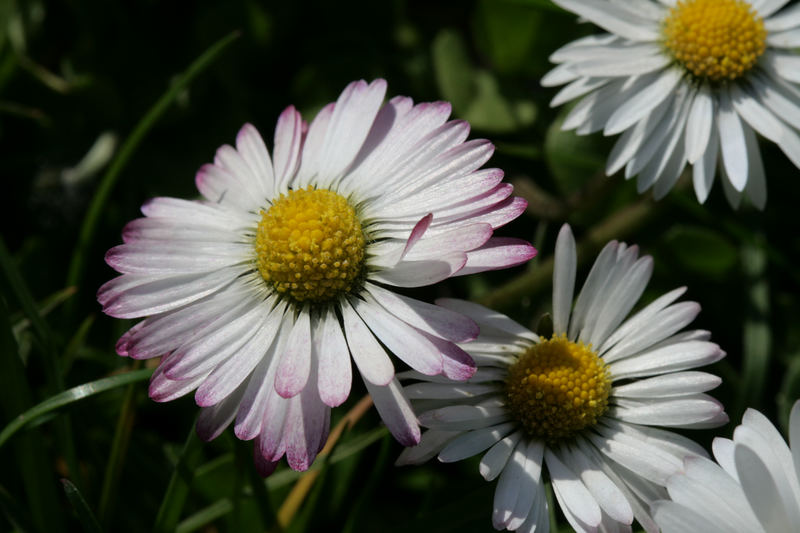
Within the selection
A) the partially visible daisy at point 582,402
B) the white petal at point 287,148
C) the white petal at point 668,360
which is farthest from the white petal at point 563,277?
the white petal at point 287,148

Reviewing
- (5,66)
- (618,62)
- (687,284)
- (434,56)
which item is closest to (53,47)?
(5,66)

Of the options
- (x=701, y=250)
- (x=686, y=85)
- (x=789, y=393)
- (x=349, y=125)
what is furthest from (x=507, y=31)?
(x=789, y=393)

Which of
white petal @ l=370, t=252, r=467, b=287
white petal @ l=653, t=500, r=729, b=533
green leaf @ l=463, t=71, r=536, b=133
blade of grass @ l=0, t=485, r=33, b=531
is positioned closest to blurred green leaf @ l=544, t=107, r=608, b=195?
green leaf @ l=463, t=71, r=536, b=133

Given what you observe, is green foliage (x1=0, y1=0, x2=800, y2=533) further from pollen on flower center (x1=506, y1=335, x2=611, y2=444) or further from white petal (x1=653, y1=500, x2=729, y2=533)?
white petal (x1=653, y1=500, x2=729, y2=533)

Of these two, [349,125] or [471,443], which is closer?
[471,443]

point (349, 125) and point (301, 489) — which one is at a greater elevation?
point (349, 125)

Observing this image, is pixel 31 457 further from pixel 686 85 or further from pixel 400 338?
pixel 686 85
